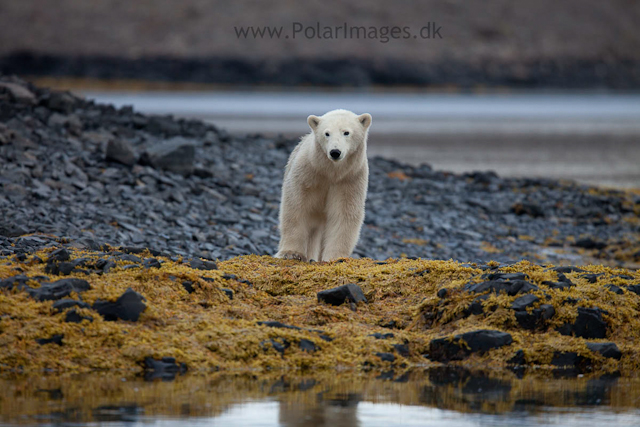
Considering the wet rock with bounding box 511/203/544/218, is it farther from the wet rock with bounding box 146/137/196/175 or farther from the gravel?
the wet rock with bounding box 146/137/196/175

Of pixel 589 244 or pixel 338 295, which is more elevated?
pixel 589 244

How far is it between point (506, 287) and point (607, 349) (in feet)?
3.00

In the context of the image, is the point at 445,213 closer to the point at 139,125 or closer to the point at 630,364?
the point at 139,125

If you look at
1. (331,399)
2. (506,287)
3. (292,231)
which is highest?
(292,231)

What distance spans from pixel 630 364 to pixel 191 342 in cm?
338

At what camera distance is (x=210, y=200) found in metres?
13.6

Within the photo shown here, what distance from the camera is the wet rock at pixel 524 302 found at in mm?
7039

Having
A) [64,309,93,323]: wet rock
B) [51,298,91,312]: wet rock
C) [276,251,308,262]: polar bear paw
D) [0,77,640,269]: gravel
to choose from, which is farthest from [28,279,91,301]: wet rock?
[276,251,308,262]: polar bear paw

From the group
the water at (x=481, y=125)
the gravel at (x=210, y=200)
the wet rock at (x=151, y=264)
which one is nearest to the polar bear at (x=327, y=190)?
the gravel at (x=210, y=200)

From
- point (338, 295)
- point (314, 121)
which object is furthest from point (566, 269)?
point (314, 121)

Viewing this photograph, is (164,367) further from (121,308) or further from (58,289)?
(58,289)

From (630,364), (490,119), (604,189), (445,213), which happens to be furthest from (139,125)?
(490,119)

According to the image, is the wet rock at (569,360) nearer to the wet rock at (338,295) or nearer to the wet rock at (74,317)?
the wet rock at (338,295)

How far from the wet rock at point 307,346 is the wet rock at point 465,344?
911 millimetres
